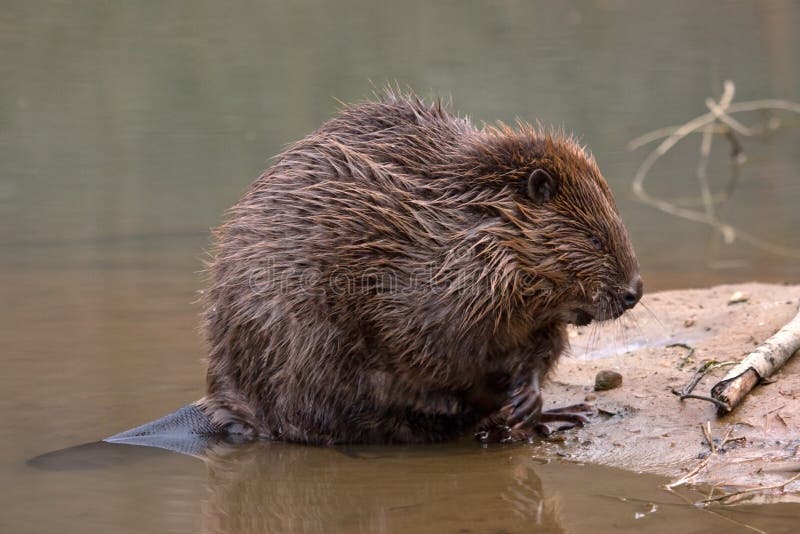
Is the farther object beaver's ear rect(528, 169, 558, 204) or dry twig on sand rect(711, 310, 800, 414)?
beaver's ear rect(528, 169, 558, 204)

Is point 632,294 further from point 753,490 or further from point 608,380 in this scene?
point 753,490

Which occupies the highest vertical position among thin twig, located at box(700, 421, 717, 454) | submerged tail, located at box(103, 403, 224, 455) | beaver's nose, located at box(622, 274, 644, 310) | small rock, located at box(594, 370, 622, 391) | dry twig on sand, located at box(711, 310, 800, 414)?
beaver's nose, located at box(622, 274, 644, 310)

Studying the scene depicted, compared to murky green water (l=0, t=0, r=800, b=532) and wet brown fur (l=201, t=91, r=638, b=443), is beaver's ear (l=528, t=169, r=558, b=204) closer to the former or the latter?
wet brown fur (l=201, t=91, r=638, b=443)

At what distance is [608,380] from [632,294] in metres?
0.48

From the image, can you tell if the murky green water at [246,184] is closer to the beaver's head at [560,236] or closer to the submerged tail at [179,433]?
the submerged tail at [179,433]

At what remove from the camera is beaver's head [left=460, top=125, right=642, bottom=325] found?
349 cm

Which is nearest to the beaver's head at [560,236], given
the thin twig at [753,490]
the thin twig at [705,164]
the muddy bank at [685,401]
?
the muddy bank at [685,401]

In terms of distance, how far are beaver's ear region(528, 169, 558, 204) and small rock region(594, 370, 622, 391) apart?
69 centimetres

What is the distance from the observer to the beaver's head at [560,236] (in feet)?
11.4

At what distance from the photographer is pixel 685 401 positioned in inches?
142

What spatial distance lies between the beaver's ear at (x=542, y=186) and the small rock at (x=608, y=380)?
2.26ft

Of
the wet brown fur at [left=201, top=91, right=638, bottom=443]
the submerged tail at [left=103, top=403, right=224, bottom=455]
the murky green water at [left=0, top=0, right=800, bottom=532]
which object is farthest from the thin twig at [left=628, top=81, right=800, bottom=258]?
the submerged tail at [left=103, top=403, right=224, bottom=455]

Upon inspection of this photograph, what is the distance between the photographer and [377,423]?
3.68 metres

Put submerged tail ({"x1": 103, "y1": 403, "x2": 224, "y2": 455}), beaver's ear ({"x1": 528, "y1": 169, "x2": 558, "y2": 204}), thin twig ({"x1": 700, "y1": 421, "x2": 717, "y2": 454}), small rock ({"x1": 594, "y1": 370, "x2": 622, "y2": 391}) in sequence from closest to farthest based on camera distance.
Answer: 1. thin twig ({"x1": 700, "y1": 421, "x2": 717, "y2": 454})
2. beaver's ear ({"x1": 528, "y1": 169, "x2": 558, "y2": 204})
3. submerged tail ({"x1": 103, "y1": 403, "x2": 224, "y2": 455})
4. small rock ({"x1": 594, "y1": 370, "x2": 622, "y2": 391})
